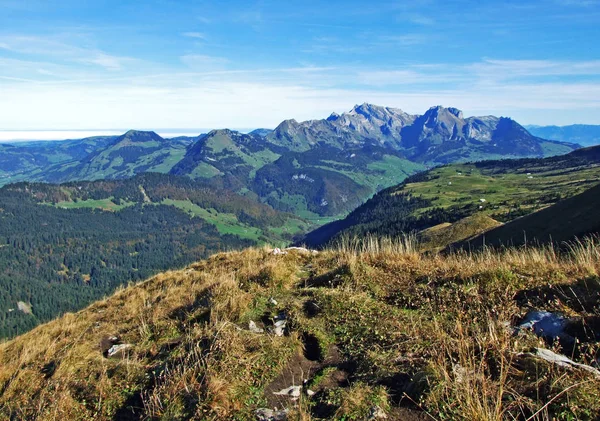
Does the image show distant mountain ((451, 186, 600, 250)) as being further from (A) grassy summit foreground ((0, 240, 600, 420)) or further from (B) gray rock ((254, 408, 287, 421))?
(B) gray rock ((254, 408, 287, 421))

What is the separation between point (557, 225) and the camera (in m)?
46.8

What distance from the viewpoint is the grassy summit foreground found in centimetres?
576

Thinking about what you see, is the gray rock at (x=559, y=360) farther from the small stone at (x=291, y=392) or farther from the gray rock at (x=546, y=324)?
the small stone at (x=291, y=392)

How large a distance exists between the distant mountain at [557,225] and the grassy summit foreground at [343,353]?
33454 millimetres

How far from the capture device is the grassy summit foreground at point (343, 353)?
5.76 m

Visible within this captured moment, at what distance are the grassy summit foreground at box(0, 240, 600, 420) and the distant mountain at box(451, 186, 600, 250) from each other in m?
33.5

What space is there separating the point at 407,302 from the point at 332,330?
2210mm

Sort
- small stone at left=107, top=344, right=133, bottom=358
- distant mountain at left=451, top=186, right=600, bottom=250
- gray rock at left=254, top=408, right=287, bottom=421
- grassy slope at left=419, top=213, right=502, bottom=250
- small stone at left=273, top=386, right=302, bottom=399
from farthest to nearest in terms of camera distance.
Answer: grassy slope at left=419, top=213, right=502, bottom=250, distant mountain at left=451, top=186, right=600, bottom=250, small stone at left=107, top=344, right=133, bottom=358, small stone at left=273, top=386, right=302, bottom=399, gray rock at left=254, top=408, right=287, bottom=421

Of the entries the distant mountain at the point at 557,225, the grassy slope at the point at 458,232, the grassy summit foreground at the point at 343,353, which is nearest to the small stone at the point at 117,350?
the grassy summit foreground at the point at 343,353

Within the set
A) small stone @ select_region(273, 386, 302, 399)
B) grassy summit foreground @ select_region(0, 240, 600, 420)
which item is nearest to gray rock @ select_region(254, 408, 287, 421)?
grassy summit foreground @ select_region(0, 240, 600, 420)

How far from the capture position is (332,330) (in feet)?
28.6

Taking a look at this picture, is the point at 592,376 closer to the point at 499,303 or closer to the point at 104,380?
the point at 499,303

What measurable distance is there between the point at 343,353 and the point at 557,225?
163 ft

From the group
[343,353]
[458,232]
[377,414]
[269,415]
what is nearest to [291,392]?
[269,415]
